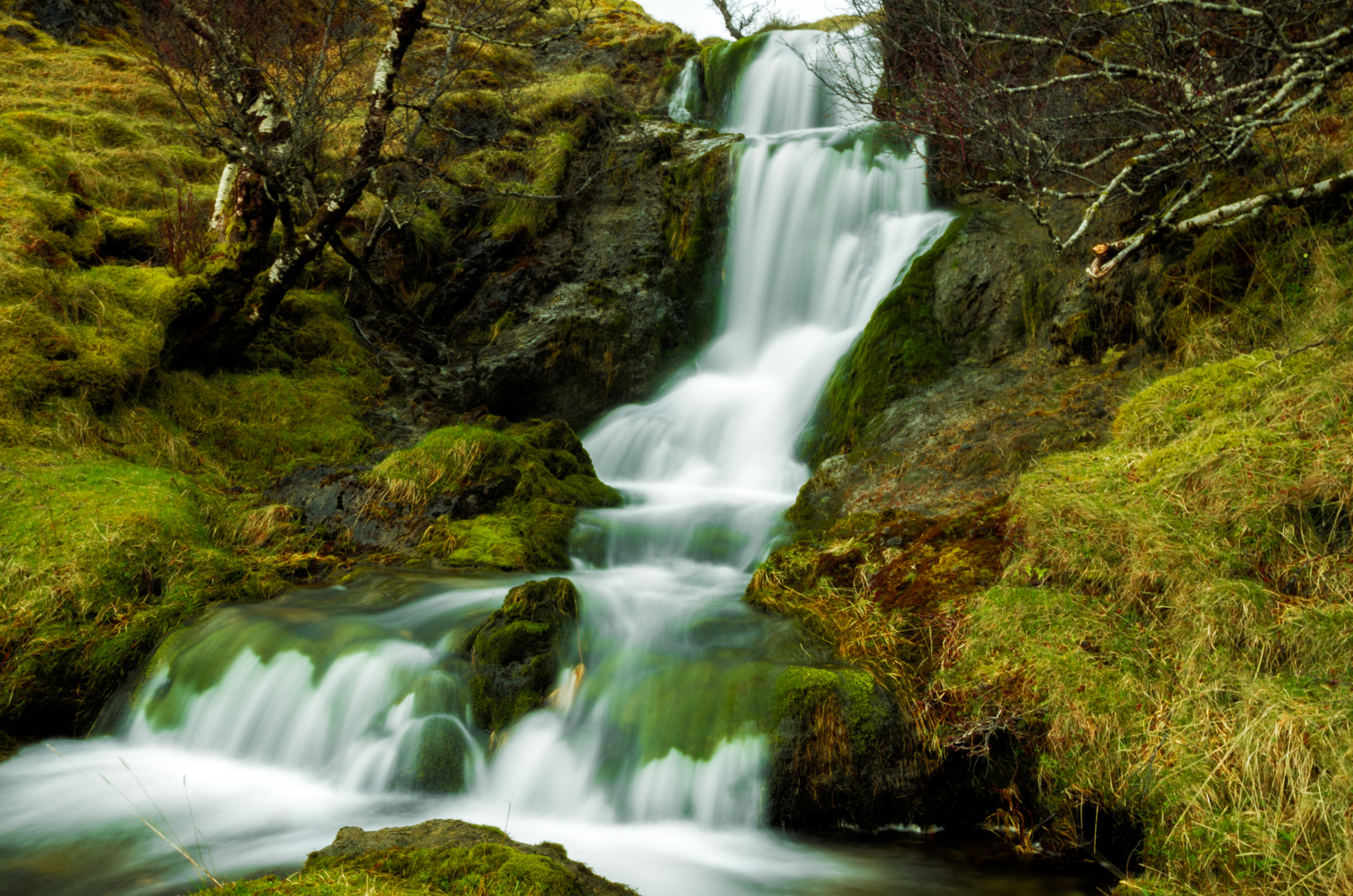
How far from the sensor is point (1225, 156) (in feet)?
15.7

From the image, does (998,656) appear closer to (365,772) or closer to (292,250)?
(365,772)

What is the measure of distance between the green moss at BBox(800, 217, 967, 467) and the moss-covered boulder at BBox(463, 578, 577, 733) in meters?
4.26

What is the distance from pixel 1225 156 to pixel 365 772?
615 centimetres

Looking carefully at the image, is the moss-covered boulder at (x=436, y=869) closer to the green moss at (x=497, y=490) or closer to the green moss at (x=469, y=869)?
the green moss at (x=469, y=869)

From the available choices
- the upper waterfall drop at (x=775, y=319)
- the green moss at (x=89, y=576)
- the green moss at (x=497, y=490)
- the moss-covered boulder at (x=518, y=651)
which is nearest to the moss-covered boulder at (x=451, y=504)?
the green moss at (x=497, y=490)

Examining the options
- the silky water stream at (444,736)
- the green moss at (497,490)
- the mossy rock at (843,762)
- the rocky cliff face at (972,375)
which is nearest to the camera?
the silky water stream at (444,736)

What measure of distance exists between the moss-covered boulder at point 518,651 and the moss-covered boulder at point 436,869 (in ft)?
5.13

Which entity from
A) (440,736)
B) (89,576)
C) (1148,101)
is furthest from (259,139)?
(1148,101)

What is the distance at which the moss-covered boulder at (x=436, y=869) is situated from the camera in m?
2.28

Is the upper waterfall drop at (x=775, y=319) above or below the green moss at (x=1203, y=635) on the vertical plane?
above

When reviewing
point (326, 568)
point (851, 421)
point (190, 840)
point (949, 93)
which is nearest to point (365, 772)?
point (190, 840)

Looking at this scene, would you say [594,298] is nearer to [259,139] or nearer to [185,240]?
[259,139]

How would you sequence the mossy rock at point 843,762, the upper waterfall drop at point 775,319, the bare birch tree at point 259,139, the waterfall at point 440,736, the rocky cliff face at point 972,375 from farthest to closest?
the upper waterfall drop at point 775,319 → the bare birch tree at point 259,139 → the rocky cliff face at point 972,375 → the mossy rock at point 843,762 → the waterfall at point 440,736

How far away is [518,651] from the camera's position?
15.5 feet
